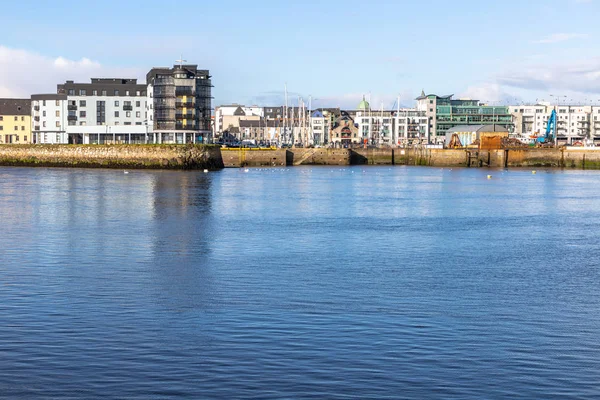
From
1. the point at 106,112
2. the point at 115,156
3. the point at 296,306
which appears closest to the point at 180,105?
the point at 106,112

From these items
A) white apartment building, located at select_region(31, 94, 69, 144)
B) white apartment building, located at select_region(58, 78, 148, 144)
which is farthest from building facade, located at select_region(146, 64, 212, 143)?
white apartment building, located at select_region(31, 94, 69, 144)

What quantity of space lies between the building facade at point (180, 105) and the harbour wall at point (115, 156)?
19556 mm

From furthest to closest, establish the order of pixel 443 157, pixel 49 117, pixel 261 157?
pixel 49 117 → pixel 443 157 → pixel 261 157

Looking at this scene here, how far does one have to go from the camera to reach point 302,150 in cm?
15812

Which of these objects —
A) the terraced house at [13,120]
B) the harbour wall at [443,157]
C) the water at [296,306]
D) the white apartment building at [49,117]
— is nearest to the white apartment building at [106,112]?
the white apartment building at [49,117]

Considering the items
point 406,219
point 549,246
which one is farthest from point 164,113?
point 549,246

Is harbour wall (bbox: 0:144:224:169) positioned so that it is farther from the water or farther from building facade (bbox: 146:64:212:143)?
the water

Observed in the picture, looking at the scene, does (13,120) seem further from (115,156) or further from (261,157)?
(115,156)

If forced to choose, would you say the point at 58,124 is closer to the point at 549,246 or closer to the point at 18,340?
the point at 549,246

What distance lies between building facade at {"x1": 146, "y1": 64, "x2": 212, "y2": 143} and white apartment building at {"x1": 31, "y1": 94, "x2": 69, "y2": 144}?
2629 cm

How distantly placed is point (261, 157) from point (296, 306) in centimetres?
12298

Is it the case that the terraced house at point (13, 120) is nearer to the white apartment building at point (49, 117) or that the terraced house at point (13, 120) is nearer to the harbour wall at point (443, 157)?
the white apartment building at point (49, 117)

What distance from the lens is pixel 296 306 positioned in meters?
25.3

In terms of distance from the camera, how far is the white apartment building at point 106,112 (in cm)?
16238
